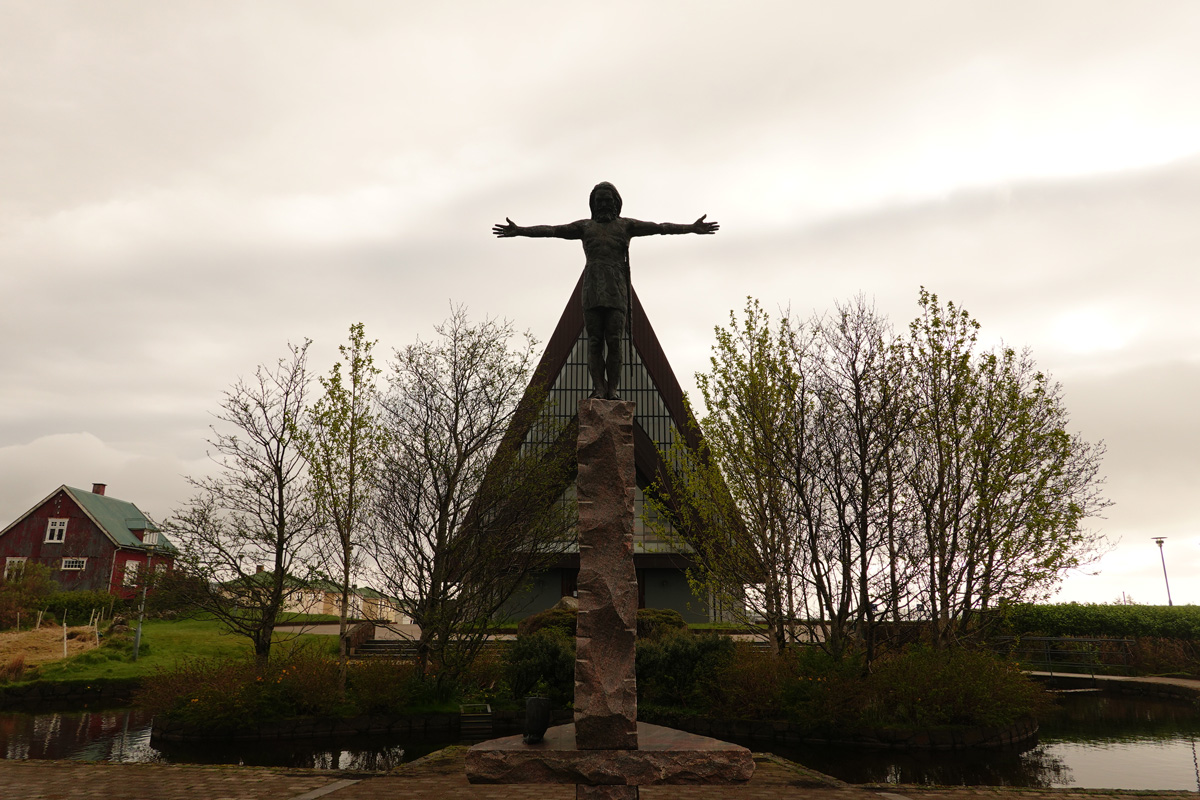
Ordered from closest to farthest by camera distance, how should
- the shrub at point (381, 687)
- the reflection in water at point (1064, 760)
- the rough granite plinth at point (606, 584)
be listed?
the rough granite plinth at point (606, 584) < the reflection in water at point (1064, 760) < the shrub at point (381, 687)

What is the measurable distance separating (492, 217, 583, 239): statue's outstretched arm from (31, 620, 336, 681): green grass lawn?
493 inches

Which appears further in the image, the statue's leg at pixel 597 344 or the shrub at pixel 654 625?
the shrub at pixel 654 625

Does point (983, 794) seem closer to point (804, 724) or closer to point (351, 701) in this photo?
point (804, 724)

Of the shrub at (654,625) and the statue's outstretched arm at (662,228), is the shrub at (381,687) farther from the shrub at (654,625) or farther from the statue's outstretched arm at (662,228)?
the statue's outstretched arm at (662,228)

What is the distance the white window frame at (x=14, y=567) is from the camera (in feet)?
100

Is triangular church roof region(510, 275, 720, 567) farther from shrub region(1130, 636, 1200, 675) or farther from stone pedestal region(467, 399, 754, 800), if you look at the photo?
stone pedestal region(467, 399, 754, 800)

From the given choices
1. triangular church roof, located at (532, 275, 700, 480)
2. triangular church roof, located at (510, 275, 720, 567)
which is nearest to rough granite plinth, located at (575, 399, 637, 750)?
triangular church roof, located at (510, 275, 720, 567)

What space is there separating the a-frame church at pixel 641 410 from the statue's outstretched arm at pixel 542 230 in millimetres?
23368

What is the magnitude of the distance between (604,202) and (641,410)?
27034 mm

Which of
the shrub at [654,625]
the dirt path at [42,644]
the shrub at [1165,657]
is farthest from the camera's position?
the shrub at [1165,657]

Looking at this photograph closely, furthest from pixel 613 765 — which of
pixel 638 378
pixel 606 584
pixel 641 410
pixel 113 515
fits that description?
pixel 113 515

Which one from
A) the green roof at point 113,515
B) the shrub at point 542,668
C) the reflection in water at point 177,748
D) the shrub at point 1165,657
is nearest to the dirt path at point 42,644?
the reflection in water at point 177,748

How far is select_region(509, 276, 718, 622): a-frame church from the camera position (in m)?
32.4

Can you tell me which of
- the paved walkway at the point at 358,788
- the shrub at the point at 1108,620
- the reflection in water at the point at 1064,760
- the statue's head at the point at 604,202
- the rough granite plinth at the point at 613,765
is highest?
the statue's head at the point at 604,202
